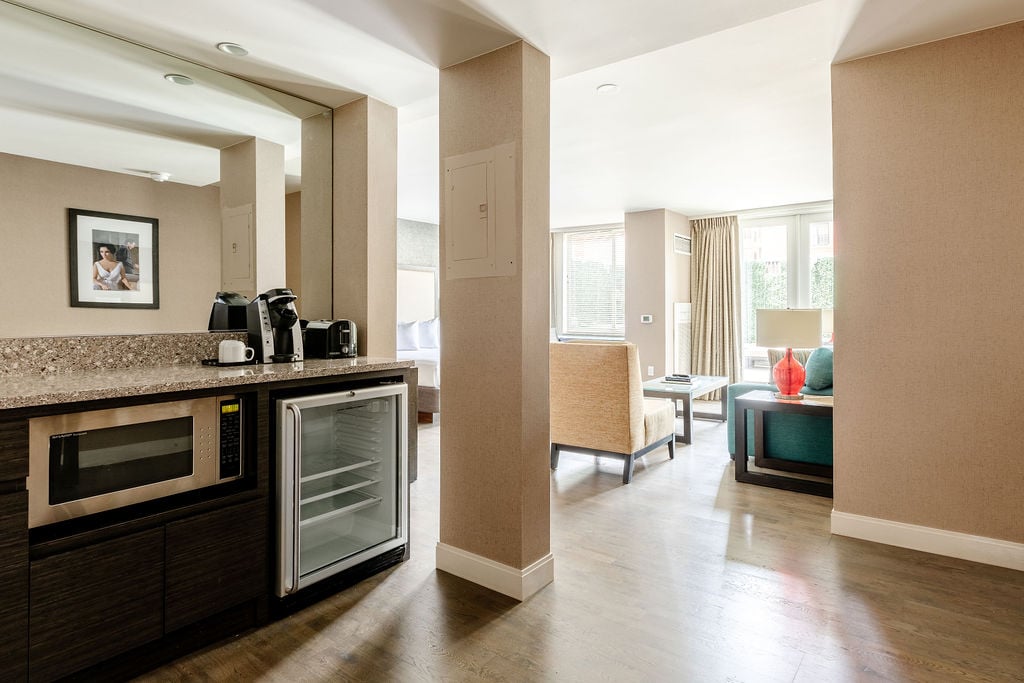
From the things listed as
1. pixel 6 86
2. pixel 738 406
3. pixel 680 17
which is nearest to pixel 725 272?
pixel 738 406

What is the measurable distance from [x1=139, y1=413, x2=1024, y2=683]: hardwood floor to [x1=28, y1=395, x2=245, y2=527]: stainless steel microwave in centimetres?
60

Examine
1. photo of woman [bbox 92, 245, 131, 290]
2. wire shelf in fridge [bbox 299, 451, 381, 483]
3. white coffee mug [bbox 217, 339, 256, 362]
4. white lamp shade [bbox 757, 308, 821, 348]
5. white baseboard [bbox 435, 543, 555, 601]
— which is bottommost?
white baseboard [bbox 435, 543, 555, 601]

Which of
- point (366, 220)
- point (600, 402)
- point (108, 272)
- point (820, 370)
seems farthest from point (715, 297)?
point (108, 272)

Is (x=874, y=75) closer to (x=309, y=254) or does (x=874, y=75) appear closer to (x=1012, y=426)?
(x=1012, y=426)

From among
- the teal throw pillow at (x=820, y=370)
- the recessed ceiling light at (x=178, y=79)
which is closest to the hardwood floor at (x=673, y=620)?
the teal throw pillow at (x=820, y=370)

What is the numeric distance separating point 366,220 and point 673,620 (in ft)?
7.94

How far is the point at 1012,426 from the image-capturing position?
2.48 m

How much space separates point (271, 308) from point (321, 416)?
60 cm

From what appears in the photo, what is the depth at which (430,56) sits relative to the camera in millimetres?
2424

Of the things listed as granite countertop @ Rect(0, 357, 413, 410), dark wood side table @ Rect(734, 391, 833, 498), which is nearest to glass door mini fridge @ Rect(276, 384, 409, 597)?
granite countertop @ Rect(0, 357, 413, 410)

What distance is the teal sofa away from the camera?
144 inches

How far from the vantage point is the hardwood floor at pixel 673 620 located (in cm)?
178

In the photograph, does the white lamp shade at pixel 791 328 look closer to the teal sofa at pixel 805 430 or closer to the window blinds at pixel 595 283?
the teal sofa at pixel 805 430

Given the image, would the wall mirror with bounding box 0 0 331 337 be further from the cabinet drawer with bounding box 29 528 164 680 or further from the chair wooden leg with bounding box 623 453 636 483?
the chair wooden leg with bounding box 623 453 636 483
